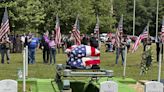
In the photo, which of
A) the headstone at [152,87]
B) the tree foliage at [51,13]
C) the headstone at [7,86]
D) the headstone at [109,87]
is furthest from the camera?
the tree foliage at [51,13]

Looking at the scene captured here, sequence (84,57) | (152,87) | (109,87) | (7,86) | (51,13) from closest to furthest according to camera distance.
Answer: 1. (109,87)
2. (7,86)
3. (152,87)
4. (84,57)
5. (51,13)

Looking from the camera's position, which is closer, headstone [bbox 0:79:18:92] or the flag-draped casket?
headstone [bbox 0:79:18:92]

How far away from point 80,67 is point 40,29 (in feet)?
170

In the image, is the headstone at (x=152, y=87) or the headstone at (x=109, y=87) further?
the headstone at (x=152, y=87)

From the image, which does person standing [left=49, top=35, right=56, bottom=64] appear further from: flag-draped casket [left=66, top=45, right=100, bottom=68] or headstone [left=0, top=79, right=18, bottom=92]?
headstone [left=0, top=79, right=18, bottom=92]

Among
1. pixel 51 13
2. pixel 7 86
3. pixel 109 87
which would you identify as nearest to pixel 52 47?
pixel 7 86

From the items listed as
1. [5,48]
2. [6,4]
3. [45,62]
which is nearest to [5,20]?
[5,48]

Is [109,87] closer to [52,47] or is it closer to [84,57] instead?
[84,57]

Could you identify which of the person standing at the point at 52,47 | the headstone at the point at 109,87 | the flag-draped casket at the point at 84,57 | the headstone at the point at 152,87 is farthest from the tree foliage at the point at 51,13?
the headstone at the point at 109,87

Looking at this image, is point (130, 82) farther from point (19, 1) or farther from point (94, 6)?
point (94, 6)

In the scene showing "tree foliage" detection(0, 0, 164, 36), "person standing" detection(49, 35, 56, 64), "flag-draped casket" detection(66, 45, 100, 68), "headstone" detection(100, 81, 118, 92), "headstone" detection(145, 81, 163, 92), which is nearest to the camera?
"headstone" detection(100, 81, 118, 92)

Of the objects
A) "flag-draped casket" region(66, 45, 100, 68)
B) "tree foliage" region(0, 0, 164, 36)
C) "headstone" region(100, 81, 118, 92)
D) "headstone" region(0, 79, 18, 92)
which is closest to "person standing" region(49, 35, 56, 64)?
"flag-draped casket" region(66, 45, 100, 68)

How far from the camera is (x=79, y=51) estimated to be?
370 inches

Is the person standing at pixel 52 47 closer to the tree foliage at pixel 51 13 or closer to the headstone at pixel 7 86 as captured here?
the tree foliage at pixel 51 13
